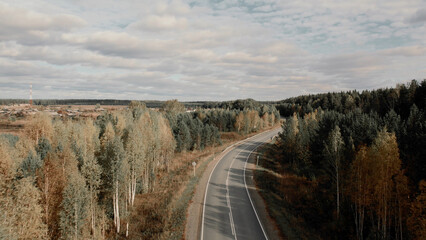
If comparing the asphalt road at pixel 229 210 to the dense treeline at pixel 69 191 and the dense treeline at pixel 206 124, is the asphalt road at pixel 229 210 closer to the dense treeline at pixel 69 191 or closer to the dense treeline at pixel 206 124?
the dense treeline at pixel 69 191

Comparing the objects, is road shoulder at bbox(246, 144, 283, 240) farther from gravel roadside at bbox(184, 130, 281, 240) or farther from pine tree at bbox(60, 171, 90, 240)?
pine tree at bbox(60, 171, 90, 240)

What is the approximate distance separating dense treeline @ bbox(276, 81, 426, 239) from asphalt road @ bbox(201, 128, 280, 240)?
792 centimetres

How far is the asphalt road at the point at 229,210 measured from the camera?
76.1 ft

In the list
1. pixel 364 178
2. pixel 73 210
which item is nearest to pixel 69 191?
pixel 73 210

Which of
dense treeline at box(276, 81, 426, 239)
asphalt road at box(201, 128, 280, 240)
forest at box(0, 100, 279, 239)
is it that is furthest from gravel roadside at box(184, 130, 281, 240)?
dense treeline at box(276, 81, 426, 239)

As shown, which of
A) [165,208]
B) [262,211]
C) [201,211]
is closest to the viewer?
[201,211]

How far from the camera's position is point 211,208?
28859mm

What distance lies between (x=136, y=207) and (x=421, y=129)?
4015cm

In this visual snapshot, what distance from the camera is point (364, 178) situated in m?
28.9

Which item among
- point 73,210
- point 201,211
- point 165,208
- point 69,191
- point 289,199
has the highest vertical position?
point 69,191

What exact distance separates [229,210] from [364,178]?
16.6m

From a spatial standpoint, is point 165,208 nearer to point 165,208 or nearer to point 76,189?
point 165,208

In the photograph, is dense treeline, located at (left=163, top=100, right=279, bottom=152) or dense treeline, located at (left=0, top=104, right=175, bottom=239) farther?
dense treeline, located at (left=163, top=100, right=279, bottom=152)

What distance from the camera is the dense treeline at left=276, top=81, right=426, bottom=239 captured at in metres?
24.9
